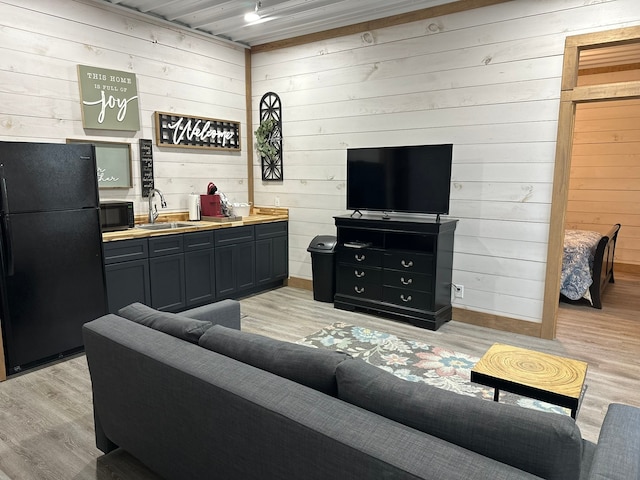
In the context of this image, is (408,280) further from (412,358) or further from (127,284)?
(127,284)

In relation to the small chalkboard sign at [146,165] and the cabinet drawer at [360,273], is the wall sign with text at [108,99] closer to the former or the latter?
the small chalkboard sign at [146,165]

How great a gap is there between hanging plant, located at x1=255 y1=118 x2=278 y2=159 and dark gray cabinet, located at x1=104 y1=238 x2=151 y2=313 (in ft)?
7.03

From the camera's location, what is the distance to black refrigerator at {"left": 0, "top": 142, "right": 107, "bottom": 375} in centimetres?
300

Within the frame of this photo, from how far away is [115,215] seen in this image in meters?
4.01

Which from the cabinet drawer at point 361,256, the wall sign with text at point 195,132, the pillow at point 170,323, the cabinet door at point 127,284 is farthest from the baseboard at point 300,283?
the pillow at point 170,323

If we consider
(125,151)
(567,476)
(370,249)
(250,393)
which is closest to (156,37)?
(125,151)

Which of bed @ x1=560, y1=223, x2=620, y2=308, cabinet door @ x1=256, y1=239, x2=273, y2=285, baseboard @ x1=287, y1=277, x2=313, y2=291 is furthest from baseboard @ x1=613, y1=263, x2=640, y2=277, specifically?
cabinet door @ x1=256, y1=239, x2=273, y2=285

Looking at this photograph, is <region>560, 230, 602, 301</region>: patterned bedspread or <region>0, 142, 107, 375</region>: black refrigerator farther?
<region>560, 230, 602, 301</region>: patterned bedspread

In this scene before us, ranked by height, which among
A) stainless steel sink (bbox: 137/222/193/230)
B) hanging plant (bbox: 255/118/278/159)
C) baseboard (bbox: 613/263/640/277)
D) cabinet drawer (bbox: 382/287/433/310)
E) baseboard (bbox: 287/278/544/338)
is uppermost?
hanging plant (bbox: 255/118/278/159)

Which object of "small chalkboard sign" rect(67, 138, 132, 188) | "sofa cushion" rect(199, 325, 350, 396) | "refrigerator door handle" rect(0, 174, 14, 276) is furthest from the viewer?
"small chalkboard sign" rect(67, 138, 132, 188)

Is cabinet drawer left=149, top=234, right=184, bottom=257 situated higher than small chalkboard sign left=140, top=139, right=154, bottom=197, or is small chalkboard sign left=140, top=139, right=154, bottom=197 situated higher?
small chalkboard sign left=140, top=139, right=154, bottom=197

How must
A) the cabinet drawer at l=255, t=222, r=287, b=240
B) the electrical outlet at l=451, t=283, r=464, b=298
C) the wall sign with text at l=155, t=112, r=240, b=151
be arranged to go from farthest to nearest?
the cabinet drawer at l=255, t=222, r=287, b=240
the wall sign with text at l=155, t=112, r=240, b=151
the electrical outlet at l=451, t=283, r=464, b=298

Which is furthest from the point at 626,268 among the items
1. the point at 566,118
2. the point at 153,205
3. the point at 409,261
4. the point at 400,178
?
the point at 153,205

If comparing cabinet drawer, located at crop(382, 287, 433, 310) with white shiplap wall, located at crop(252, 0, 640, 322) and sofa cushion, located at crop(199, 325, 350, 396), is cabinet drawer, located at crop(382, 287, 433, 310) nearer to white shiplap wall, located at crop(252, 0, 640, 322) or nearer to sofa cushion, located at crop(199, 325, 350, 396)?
white shiplap wall, located at crop(252, 0, 640, 322)
